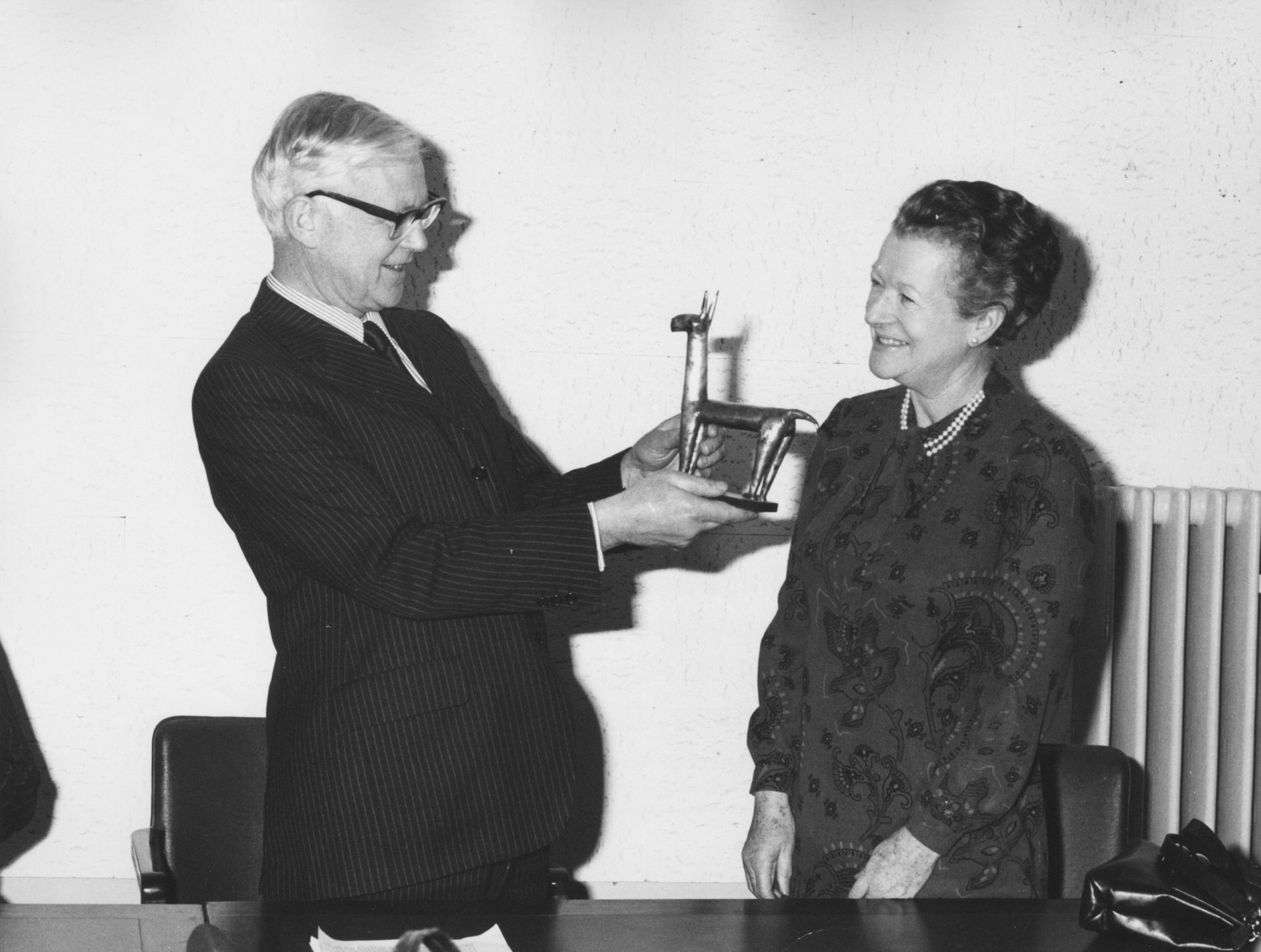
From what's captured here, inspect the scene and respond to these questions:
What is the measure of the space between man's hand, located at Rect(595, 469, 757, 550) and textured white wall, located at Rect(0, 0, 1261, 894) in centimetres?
108

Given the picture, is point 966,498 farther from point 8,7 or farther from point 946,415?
point 8,7

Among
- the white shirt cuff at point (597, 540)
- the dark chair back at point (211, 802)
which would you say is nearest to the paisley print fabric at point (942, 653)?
the white shirt cuff at point (597, 540)

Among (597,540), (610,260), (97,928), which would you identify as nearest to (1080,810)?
(597,540)

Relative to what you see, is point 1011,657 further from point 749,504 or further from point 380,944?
point 380,944

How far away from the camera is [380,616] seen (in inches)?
79.0

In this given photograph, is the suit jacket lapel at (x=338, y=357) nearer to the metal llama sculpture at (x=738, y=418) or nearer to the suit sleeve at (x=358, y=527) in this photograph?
the suit sleeve at (x=358, y=527)

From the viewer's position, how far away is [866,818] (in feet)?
6.76

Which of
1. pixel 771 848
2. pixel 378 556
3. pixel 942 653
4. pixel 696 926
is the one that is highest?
pixel 378 556

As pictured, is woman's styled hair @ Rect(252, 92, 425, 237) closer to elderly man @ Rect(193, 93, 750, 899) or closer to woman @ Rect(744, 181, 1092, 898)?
elderly man @ Rect(193, 93, 750, 899)

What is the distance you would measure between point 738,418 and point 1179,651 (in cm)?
166

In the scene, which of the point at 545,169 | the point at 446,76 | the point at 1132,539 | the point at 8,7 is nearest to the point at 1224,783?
the point at 1132,539

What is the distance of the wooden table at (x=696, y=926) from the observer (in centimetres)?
153

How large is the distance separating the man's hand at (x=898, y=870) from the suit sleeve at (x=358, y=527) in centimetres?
56

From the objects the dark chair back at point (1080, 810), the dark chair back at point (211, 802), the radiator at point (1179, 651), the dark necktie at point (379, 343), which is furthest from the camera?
the radiator at point (1179, 651)
